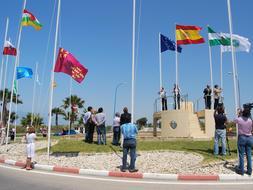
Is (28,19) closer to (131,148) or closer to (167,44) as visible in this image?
(167,44)

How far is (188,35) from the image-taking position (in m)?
25.7

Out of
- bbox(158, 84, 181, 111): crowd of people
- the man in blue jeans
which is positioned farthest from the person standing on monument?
the man in blue jeans

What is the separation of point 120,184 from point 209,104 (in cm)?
1619

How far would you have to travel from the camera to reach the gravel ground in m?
12.3

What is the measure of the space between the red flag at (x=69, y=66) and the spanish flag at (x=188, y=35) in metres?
11.7

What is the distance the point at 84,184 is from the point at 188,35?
1770cm

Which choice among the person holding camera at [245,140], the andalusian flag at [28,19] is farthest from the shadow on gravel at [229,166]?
the andalusian flag at [28,19]

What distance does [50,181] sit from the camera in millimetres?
10594

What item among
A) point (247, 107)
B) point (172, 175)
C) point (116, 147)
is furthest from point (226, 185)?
point (116, 147)

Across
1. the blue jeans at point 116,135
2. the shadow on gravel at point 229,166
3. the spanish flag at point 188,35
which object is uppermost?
the spanish flag at point 188,35

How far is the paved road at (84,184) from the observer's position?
962 cm

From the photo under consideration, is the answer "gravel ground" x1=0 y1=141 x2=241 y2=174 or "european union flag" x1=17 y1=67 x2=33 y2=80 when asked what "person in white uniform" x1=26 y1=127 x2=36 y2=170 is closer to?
"gravel ground" x1=0 y1=141 x2=241 y2=174

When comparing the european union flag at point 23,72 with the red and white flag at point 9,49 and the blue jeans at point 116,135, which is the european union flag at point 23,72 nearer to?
the red and white flag at point 9,49

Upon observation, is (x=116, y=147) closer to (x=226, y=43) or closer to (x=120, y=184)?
(x=120, y=184)
